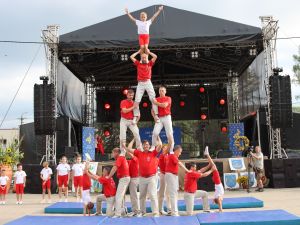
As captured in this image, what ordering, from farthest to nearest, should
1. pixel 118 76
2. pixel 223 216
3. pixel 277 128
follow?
pixel 118 76
pixel 277 128
pixel 223 216

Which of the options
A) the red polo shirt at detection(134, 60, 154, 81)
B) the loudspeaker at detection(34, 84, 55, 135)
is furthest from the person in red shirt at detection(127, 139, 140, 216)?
the loudspeaker at detection(34, 84, 55, 135)

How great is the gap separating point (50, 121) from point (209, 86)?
10.6m

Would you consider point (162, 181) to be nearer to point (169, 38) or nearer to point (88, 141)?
point (169, 38)

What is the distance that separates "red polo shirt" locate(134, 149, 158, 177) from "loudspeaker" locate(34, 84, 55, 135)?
24.5ft

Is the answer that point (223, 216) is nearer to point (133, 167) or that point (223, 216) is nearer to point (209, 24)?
point (133, 167)

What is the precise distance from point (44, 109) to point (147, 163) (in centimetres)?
789

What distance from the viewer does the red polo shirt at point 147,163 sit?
7746mm

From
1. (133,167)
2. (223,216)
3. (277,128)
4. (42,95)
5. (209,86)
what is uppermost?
(209,86)

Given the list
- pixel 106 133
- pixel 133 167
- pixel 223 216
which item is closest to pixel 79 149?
pixel 106 133

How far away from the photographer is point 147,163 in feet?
25.5

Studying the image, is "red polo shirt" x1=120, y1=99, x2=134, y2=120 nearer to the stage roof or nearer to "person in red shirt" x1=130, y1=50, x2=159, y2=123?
"person in red shirt" x1=130, y1=50, x2=159, y2=123

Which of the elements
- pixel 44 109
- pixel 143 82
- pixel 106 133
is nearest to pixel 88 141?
pixel 44 109

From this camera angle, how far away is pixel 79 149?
19.3 meters

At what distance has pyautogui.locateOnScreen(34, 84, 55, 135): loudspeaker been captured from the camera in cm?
1445
